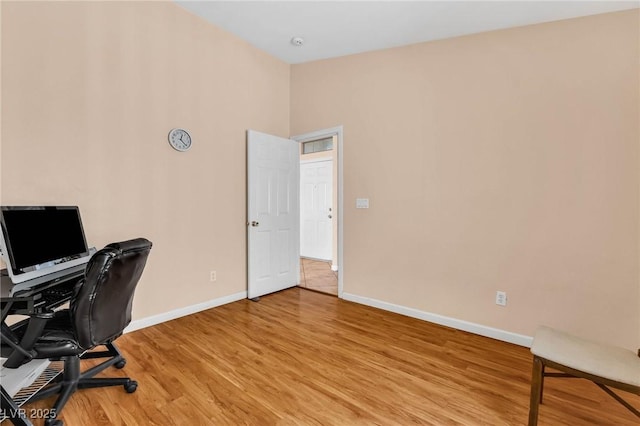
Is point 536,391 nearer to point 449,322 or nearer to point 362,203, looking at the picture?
point 449,322

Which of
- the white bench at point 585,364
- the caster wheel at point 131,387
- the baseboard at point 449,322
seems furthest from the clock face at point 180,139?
the white bench at point 585,364

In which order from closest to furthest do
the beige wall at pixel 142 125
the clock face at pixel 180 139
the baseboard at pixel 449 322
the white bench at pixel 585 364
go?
the white bench at pixel 585 364 < the beige wall at pixel 142 125 < the baseboard at pixel 449 322 < the clock face at pixel 180 139

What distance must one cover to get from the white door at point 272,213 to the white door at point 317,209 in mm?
1719

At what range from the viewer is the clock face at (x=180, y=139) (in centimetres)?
296

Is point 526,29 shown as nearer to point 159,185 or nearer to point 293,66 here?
point 293,66

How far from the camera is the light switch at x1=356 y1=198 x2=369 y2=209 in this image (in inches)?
137

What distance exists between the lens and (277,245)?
393 centimetres

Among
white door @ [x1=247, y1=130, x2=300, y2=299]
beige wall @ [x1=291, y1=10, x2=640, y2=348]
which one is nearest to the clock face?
white door @ [x1=247, y1=130, x2=300, y2=299]

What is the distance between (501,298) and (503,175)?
1.10m

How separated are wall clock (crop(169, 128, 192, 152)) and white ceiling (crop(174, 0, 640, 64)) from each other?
1.25 meters

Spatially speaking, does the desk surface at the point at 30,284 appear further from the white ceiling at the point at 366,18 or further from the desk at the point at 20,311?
the white ceiling at the point at 366,18

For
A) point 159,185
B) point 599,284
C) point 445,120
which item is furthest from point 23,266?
point 599,284

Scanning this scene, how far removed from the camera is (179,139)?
3.02m

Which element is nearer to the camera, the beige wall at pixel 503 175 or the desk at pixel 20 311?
the desk at pixel 20 311
